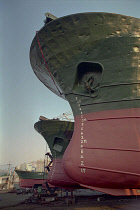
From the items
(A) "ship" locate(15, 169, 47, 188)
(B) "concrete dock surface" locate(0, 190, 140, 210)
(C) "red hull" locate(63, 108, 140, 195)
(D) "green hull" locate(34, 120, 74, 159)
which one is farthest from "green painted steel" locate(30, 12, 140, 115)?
(A) "ship" locate(15, 169, 47, 188)

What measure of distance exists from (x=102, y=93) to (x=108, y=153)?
224 centimetres

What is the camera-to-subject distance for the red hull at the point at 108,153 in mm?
5230

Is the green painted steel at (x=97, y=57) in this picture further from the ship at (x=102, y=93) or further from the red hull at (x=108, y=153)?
the red hull at (x=108, y=153)

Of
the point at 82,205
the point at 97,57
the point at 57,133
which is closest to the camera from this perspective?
the point at 97,57

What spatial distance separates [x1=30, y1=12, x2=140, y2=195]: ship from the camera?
541 cm

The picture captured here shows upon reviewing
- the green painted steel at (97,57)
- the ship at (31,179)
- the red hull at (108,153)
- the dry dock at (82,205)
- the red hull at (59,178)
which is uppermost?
the green painted steel at (97,57)

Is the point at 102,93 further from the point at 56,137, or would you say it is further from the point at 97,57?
the point at 56,137

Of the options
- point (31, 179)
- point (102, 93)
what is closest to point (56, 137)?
point (102, 93)

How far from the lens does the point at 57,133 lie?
18.4 metres

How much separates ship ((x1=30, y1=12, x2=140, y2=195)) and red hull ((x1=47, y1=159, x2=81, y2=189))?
29.5ft

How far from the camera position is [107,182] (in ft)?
17.7

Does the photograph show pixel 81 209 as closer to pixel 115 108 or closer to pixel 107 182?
pixel 107 182

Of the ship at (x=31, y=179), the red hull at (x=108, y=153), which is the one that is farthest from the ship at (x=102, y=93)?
the ship at (x=31, y=179)

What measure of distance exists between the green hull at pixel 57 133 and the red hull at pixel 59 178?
47.5 inches
